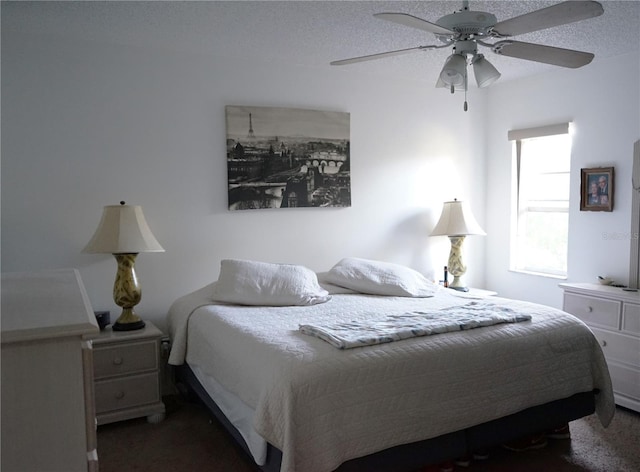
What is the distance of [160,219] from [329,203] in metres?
1.29

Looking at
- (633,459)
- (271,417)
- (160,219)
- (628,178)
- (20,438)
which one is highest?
(628,178)

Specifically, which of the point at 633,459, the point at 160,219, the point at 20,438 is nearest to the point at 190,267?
the point at 160,219

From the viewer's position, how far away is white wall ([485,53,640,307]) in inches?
143

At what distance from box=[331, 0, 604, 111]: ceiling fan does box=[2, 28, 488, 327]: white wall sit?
169 centimetres

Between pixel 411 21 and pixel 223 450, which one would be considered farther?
pixel 223 450

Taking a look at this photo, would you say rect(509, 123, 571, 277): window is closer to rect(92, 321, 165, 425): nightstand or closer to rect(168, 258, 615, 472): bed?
rect(168, 258, 615, 472): bed

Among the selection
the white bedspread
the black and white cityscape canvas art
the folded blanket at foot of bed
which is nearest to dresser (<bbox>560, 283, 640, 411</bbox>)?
the white bedspread

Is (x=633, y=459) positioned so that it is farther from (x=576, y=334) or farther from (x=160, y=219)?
(x=160, y=219)

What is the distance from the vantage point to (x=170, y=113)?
138 inches

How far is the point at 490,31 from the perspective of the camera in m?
2.23

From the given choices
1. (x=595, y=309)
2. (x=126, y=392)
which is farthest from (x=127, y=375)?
(x=595, y=309)

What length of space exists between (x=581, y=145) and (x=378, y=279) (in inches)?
73.6

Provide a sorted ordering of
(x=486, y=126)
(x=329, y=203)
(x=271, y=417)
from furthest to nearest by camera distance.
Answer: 1. (x=486, y=126)
2. (x=329, y=203)
3. (x=271, y=417)

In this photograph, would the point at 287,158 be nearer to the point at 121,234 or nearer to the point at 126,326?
the point at 121,234
